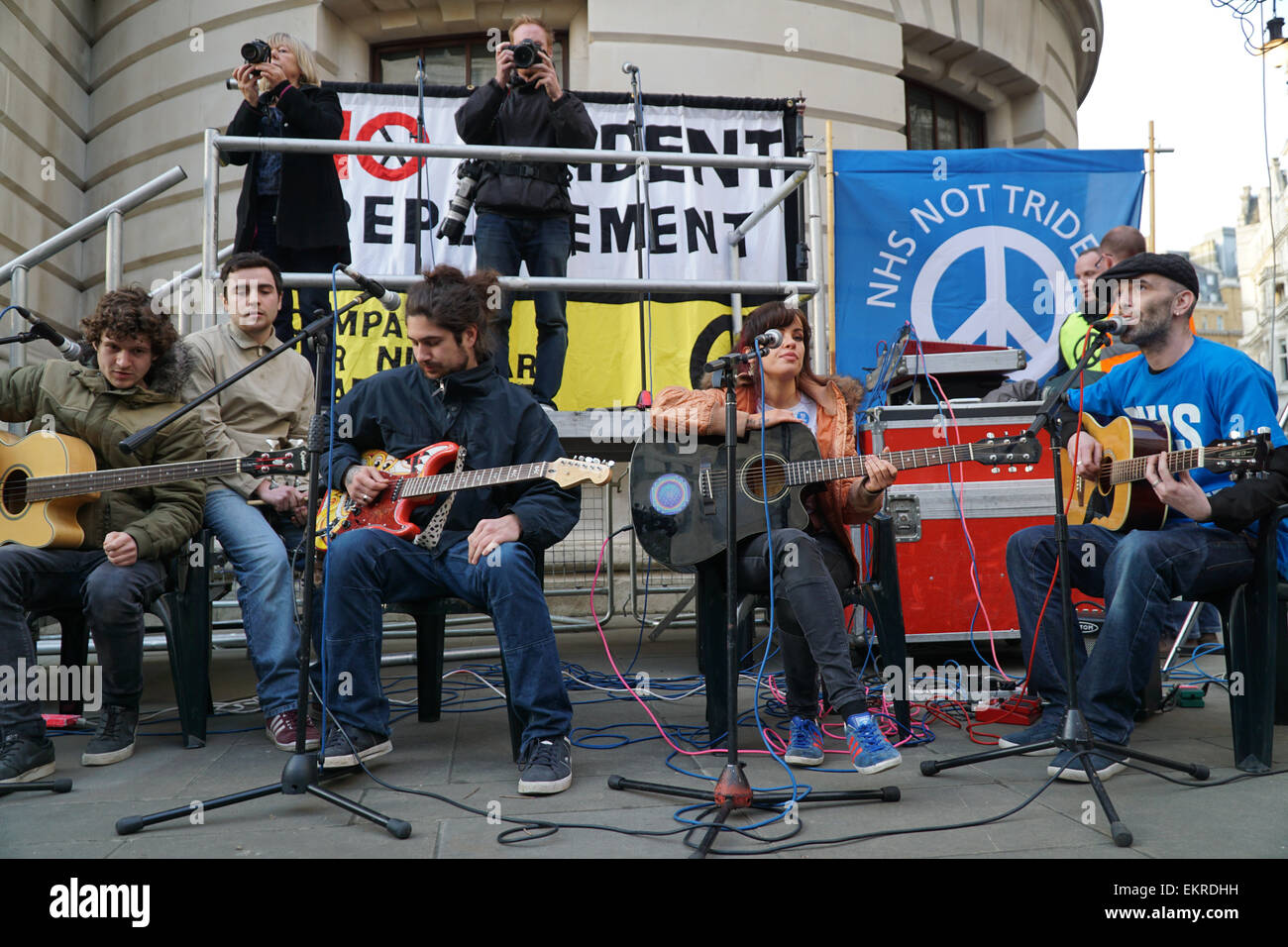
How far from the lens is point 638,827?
2.65 meters

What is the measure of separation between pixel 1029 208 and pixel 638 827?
17.3ft

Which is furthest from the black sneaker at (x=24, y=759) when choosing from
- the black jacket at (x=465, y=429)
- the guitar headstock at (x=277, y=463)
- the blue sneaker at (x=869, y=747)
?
the blue sneaker at (x=869, y=747)

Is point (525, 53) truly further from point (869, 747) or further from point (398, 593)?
point (869, 747)

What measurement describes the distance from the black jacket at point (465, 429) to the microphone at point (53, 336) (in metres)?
1.10

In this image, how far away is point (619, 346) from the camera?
250 inches

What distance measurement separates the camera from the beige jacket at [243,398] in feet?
13.3

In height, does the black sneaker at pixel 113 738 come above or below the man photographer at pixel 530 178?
below

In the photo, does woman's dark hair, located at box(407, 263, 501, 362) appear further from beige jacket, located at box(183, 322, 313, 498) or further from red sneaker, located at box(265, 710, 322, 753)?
red sneaker, located at box(265, 710, 322, 753)

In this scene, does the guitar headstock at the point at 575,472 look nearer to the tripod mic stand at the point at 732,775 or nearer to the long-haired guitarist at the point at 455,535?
the long-haired guitarist at the point at 455,535

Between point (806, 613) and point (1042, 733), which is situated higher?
point (806, 613)

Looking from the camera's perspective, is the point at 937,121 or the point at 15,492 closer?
the point at 15,492

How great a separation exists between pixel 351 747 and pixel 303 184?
10.3 ft

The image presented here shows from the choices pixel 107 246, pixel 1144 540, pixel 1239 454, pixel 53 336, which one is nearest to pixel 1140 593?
pixel 1144 540

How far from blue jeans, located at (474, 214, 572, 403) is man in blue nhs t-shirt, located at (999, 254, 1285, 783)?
261cm
